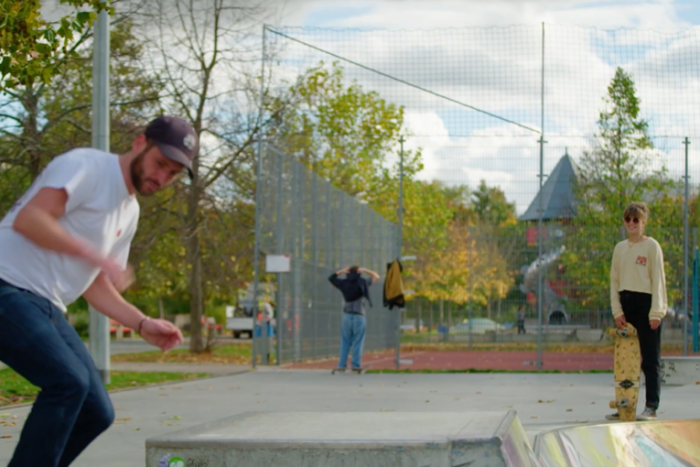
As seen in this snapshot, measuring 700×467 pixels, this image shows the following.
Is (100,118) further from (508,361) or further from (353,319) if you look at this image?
(508,361)

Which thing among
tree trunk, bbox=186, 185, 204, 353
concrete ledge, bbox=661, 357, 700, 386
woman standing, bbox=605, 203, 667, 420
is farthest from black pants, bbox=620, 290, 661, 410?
tree trunk, bbox=186, 185, 204, 353

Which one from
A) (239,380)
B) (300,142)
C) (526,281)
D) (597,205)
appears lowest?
(239,380)

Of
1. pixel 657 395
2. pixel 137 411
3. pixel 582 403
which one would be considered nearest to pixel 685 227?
pixel 582 403

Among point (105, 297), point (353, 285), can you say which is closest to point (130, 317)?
point (105, 297)

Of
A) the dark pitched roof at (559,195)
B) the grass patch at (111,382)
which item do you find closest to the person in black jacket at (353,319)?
the grass patch at (111,382)

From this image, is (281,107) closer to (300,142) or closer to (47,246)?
(300,142)

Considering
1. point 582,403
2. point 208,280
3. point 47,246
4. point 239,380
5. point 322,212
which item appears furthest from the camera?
point 208,280

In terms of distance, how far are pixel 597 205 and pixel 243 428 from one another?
1345 centimetres

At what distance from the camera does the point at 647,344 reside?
8.04 meters

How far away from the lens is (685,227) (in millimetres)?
17109

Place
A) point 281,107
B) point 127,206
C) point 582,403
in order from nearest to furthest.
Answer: point 127,206 < point 582,403 < point 281,107

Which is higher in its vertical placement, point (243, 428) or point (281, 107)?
point (281, 107)

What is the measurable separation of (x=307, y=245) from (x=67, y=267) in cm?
1532

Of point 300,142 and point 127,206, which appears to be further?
point 300,142
